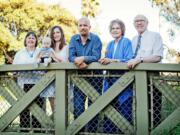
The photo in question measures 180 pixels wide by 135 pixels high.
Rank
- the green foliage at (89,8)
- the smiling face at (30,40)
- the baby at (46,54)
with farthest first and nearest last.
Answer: the green foliage at (89,8), the smiling face at (30,40), the baby at (46,54)

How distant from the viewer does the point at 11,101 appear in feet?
22.6

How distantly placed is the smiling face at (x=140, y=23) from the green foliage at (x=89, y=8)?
727 inches

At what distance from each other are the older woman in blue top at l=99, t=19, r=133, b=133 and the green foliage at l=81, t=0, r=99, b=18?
1848cm

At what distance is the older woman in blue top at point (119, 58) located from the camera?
6191 mm

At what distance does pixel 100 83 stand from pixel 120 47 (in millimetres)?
563

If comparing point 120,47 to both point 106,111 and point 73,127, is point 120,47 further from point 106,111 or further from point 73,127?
point 73,127

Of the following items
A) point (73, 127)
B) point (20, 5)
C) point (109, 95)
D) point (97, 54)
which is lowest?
point (73, 127)

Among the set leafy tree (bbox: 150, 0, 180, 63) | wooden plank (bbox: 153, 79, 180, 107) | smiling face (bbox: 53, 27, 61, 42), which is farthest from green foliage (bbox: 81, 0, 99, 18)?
wooden plank (bbox: 153, 79, 180, 107)

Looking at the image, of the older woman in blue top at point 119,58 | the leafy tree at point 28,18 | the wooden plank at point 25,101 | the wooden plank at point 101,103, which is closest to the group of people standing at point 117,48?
the older woman in blue top at point 119,58

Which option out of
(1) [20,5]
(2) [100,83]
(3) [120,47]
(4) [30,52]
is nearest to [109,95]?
(2) [100,83]

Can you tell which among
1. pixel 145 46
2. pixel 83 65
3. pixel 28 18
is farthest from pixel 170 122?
pixel 28 18

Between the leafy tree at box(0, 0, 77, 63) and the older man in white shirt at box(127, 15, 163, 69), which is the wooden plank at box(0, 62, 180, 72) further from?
the leafy tree at box(0, 0, 77, 63)

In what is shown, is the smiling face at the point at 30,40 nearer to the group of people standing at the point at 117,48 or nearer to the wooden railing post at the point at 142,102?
the group of people standing at the point at 117,48

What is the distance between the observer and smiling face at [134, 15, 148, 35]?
628 centimetres
